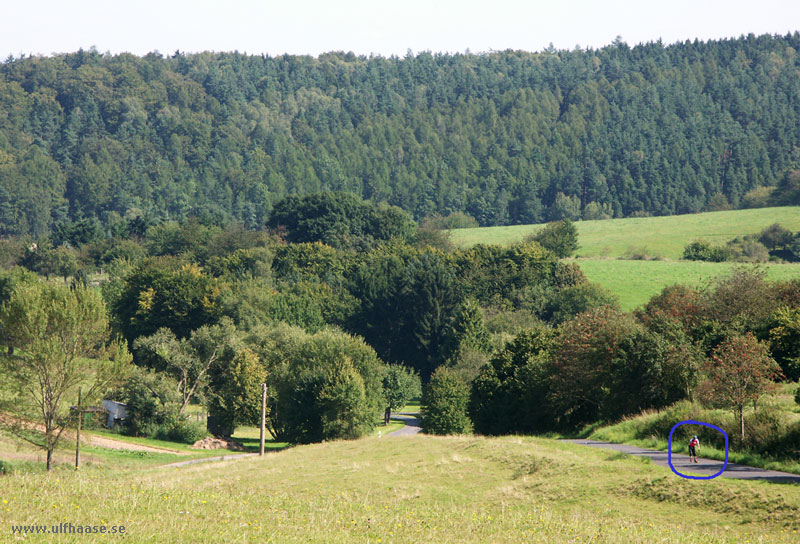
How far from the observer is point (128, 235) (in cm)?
19075

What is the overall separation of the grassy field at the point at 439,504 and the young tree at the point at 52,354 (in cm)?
2470

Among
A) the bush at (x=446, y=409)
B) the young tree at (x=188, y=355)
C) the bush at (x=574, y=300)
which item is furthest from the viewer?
the bush at (x=574, y=300)

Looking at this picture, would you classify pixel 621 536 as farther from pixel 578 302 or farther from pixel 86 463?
pixel 578 302

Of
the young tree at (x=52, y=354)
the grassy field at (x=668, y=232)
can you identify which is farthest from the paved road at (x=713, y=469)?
the grassy field at (x=668, y=232)

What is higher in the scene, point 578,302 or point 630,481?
point 578,302

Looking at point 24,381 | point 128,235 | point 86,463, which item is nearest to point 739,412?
point 86,463

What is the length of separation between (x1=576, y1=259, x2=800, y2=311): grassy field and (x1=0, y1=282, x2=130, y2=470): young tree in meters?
74.4

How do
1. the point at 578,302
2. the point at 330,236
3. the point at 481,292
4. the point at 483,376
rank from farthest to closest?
the point at 330,236 < the point at 481,292 < the point at 578,302 < the point at 483,376

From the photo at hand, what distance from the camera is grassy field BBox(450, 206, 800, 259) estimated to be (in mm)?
162125

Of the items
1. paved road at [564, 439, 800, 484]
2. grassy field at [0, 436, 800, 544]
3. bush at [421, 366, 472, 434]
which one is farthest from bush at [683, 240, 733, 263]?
paved road at [564, 439, 800, 484]

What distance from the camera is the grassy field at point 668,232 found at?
16212cm

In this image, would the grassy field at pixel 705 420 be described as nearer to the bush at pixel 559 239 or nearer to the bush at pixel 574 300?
the bush at pixel 574 300

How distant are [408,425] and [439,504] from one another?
235ft

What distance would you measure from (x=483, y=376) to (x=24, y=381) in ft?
107
